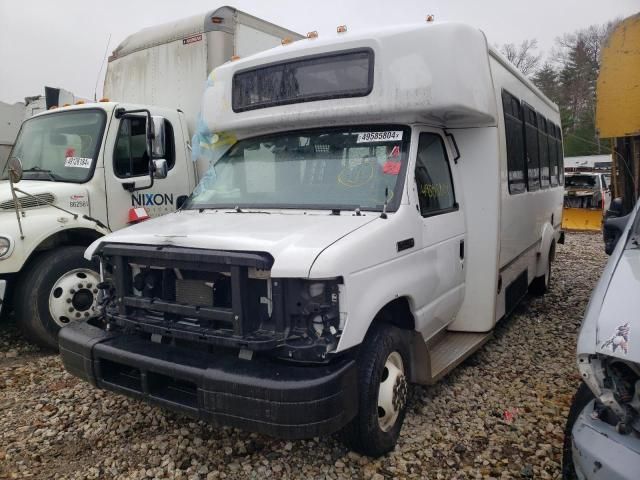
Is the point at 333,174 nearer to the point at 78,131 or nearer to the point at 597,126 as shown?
the point at 78,131

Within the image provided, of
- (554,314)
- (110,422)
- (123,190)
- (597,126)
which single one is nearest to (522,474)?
(110,422)

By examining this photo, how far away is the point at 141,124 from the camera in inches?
234

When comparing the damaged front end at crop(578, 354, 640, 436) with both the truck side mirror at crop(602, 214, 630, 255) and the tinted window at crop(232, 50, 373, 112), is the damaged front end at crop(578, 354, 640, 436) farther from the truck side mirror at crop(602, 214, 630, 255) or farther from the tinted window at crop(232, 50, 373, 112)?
the tinted window at crop(232, 50, 373, 112)

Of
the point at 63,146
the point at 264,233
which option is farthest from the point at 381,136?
the point at 63,146

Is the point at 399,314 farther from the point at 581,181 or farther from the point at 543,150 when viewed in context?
the point at 581,181

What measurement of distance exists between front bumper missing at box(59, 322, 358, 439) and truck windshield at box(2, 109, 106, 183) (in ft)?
10.3

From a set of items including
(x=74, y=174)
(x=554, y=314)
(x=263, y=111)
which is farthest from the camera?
(x=554, y=314)

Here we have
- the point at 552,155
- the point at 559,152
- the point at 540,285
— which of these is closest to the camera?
the point at 540,285

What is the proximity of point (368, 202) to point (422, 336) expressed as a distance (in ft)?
3.48

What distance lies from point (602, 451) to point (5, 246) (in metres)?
5.07

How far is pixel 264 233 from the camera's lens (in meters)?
3.08

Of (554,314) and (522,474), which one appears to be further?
(554,314)

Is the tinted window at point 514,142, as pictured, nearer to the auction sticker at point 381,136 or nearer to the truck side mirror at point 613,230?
the truck side mirror at point 613,230

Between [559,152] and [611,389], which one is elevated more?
[559,152]
